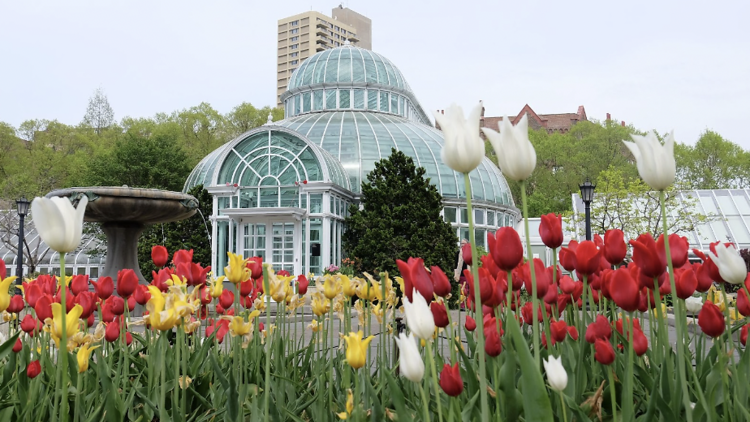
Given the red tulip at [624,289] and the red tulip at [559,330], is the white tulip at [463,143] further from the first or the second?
the red tulip at [559,330]

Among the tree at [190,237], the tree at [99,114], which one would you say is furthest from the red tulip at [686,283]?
the tree at [99,114]

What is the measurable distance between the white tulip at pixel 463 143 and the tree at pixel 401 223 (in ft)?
48.5

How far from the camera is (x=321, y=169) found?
1794 cm

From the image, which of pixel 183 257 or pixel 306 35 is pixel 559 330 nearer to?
pixel 183 257

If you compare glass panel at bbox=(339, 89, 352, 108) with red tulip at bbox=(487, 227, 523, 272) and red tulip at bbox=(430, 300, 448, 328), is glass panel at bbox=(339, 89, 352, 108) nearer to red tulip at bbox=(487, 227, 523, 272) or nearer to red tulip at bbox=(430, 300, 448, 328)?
red tulip at bbox=(430, 300, 448, 328)

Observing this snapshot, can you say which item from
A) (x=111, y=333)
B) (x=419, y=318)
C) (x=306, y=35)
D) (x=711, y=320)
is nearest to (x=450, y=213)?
(x=111, y=333)

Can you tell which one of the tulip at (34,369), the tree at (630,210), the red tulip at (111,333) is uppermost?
the tree at (630,210)

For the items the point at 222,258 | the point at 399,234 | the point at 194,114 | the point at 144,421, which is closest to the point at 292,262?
the point at 222,258

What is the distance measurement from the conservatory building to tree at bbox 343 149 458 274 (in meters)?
1.65

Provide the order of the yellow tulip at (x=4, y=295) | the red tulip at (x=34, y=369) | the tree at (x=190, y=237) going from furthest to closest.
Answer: the tree at (x=190, y=237) < the red tulip at (x=34, y=369) < the yellow tulip at (x=4, y=295)

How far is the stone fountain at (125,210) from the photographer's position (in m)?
7.14

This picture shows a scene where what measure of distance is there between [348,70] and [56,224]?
25728mm

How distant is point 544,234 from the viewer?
162cm

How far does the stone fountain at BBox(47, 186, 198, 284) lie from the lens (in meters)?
7.14
